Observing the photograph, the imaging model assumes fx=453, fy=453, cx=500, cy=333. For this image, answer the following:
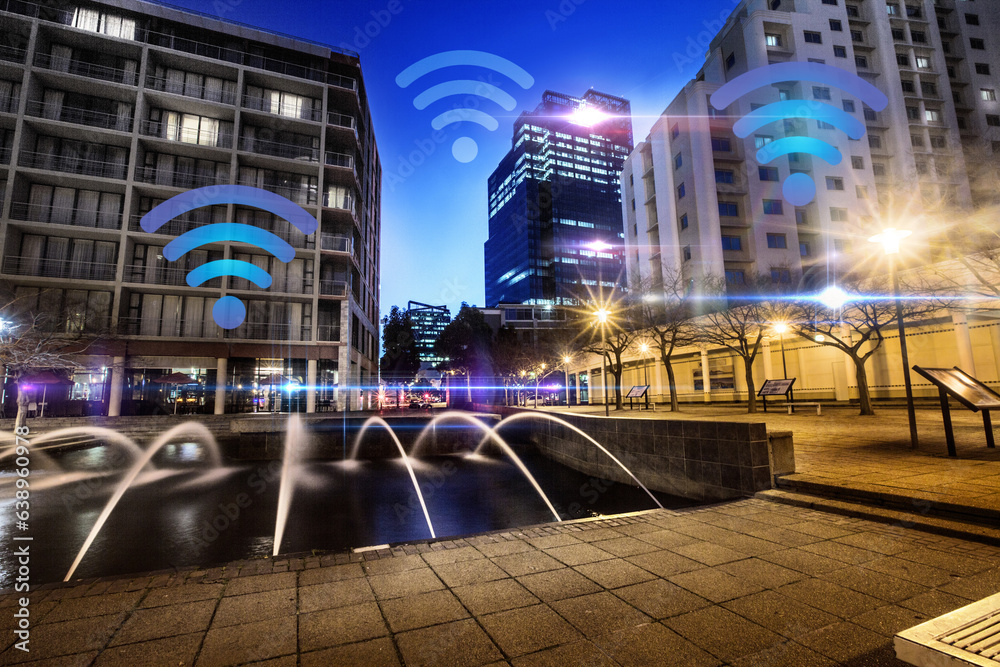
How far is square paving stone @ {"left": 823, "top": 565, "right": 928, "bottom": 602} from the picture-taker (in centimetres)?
330

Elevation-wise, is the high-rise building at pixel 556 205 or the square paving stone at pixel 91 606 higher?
the high-rise building at pixel 556 205

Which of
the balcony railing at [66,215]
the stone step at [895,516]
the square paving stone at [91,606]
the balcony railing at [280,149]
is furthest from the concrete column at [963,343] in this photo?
the balcony railing at [66,215]

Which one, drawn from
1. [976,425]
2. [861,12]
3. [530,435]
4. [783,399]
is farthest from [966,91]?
[530,435]

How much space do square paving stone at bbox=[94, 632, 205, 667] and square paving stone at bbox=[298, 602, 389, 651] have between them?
616 millimetres

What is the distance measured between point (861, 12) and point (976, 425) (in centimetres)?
5786

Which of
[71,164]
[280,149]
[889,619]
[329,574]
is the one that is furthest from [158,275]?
[889,619]

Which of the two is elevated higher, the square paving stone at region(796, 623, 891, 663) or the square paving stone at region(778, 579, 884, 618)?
the square paving stone at region(796, 623, 891, 663)

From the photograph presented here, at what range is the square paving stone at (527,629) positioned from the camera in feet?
8.98

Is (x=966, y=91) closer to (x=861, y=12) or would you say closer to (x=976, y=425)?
(x=861, y=12)

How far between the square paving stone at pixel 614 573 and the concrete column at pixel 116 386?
112ft

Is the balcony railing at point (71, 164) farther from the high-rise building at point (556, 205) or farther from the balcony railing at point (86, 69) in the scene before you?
the high-rise building at point (556, 205)

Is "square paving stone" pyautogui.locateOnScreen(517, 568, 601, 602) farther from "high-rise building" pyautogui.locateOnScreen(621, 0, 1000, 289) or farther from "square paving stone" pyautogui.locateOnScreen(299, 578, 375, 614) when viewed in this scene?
"high-rise building" pyautogui.locateOnScreen(621, 0, 1000, 289)

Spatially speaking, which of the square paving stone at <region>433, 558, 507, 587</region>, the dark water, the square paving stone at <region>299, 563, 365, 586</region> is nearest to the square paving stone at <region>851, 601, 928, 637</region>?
the square paving stone at <region>433, 558, 507, 587</region>

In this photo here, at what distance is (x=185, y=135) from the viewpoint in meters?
32.0
